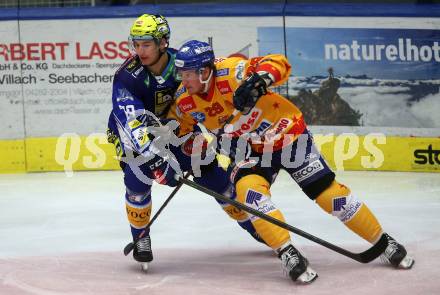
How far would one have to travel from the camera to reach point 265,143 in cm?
484

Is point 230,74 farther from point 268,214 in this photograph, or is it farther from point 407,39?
point 407,39

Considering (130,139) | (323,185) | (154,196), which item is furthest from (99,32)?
(323,185)

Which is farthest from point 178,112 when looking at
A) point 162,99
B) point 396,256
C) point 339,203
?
point 396,256

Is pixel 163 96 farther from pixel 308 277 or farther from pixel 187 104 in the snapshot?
pixel 308 277

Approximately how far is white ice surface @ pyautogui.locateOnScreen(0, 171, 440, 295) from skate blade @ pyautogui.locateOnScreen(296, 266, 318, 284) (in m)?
0.04

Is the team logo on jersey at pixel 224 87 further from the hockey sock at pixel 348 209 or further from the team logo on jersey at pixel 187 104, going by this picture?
the hockey sock at pixel 348 209

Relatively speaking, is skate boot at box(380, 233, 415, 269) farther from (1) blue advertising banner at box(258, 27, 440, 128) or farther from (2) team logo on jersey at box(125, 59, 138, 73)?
(1) blue advertising banner at box(258, 27, 440, 128)

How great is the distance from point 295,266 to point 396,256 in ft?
1.99

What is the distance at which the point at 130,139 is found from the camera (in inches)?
195

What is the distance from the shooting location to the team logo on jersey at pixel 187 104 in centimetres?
486

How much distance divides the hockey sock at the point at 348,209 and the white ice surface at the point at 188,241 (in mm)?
201

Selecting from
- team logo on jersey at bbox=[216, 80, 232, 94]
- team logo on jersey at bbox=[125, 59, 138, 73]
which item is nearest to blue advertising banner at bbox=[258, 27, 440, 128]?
team logo on jersey at bbox=[125, 59, 138, 73]

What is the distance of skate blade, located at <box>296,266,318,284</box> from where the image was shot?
4.61 meters

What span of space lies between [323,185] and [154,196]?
2894 mm
